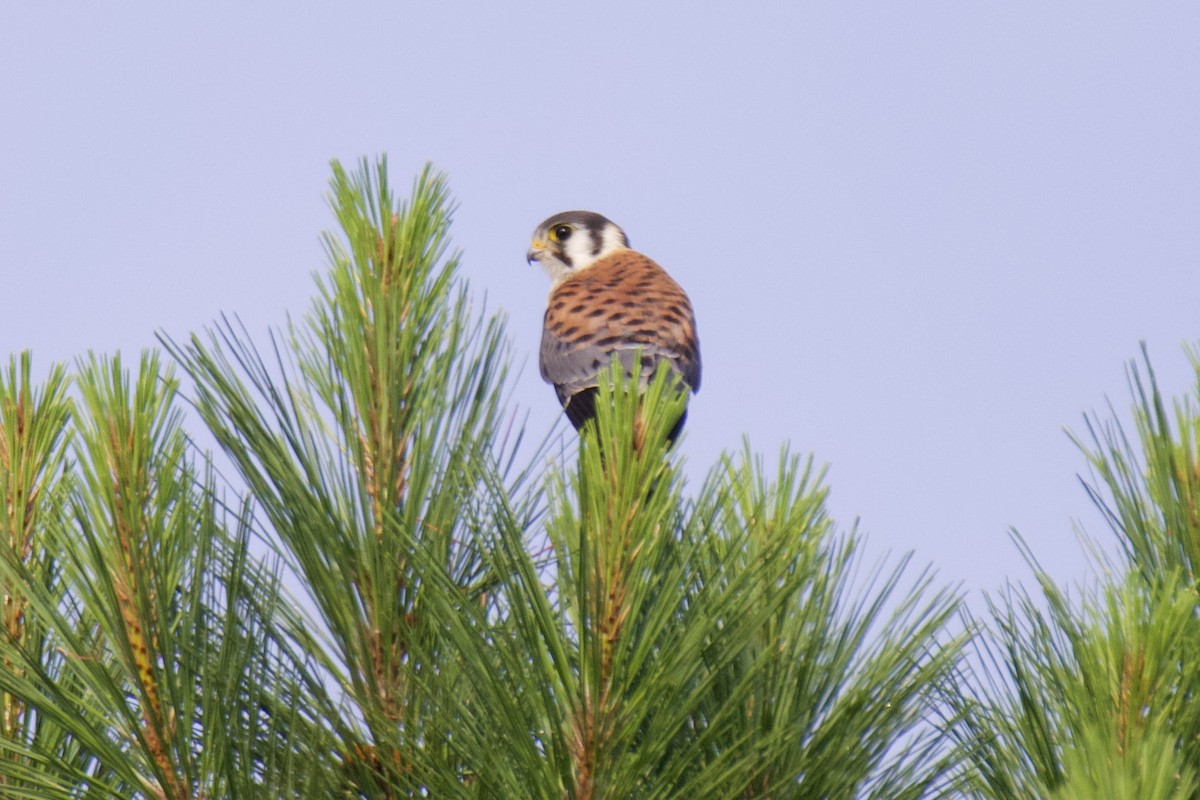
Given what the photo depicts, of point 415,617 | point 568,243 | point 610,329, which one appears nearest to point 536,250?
point 568,243

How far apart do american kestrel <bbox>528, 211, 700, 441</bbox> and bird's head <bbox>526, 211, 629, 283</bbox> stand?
2.26ft

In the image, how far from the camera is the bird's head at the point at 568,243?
722 centimetres

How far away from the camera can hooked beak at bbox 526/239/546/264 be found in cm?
722

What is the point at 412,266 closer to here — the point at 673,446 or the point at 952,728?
the point at 673,446

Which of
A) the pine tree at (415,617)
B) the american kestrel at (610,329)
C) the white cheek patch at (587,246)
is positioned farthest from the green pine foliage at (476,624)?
the white cheek patch at (587,246)

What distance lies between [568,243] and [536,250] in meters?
0.17

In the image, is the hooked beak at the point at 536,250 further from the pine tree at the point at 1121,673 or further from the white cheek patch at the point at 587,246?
the pine tree at the point at 1121,673

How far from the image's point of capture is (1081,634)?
1867mm

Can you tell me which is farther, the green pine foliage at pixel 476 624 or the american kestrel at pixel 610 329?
the american kestrel at pixel 610 329

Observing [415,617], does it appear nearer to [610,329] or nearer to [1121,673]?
[1121,673]

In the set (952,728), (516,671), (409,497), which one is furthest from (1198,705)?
(409,497)

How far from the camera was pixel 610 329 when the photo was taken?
5.21m

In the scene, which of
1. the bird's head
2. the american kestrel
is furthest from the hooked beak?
the american kestrel

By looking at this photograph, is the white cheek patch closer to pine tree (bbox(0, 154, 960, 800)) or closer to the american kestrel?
the american kestrel
